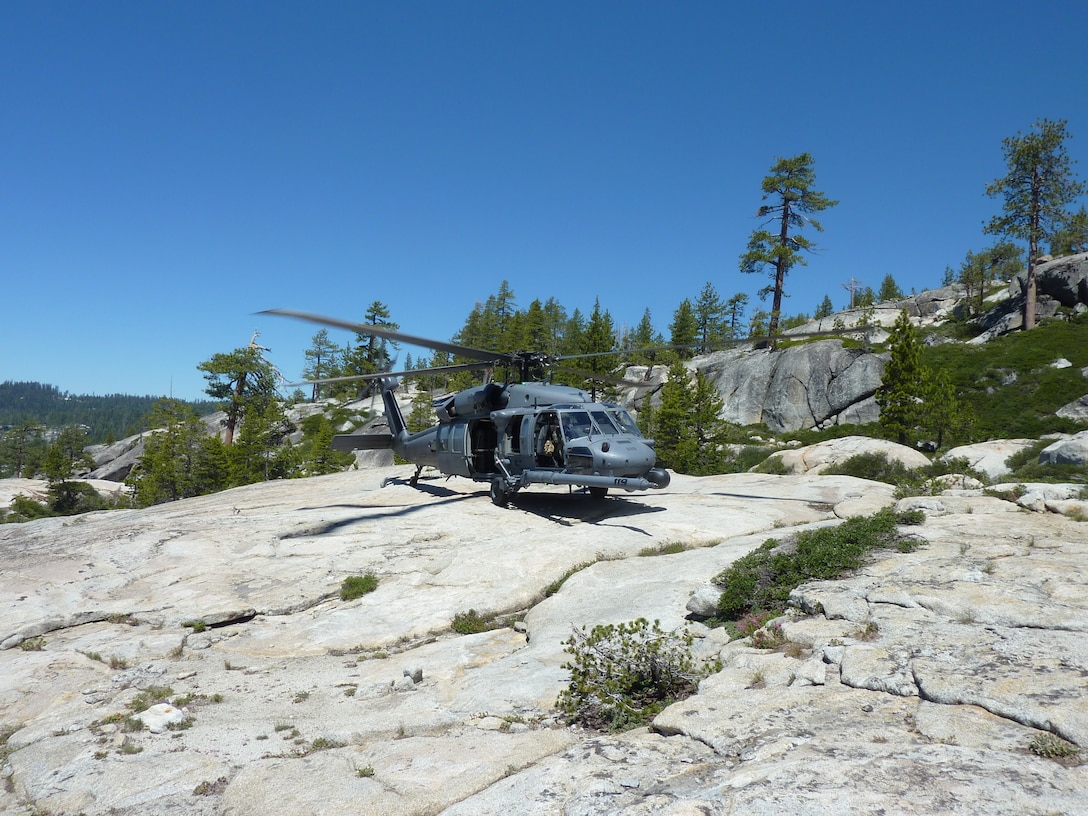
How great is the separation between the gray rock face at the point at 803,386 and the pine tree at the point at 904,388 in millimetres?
13607

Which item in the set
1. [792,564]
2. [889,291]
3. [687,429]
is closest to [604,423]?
[792,564]

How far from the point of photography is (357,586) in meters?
11.2

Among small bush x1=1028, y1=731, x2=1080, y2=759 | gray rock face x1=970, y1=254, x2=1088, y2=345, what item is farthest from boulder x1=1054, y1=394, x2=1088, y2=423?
small bush x1=1028, y1=731, x2=1080, y2=759

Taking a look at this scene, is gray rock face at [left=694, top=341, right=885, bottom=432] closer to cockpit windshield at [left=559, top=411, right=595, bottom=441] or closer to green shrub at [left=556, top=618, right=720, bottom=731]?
cockpit windshield at [left=559, top=411, right=595, bottom=441]

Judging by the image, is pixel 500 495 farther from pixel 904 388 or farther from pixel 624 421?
pixel 904 388

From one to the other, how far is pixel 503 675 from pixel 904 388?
2992 centimetres

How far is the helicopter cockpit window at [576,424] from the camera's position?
14.9 meters

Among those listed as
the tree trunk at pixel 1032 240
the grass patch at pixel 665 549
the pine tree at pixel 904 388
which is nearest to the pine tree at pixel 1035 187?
the tree trunk at pixel 1032 240

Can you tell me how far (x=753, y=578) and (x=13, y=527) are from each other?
18376 mm

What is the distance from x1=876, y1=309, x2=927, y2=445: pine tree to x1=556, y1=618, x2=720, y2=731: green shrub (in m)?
28.9

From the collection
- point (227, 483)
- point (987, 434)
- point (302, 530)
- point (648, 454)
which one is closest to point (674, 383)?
point (987, 434)

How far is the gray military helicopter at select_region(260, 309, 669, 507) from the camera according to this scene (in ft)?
46.4

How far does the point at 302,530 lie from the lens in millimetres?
14094

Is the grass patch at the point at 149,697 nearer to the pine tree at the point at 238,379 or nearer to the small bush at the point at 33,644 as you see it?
the small bush at the point at 33,644
